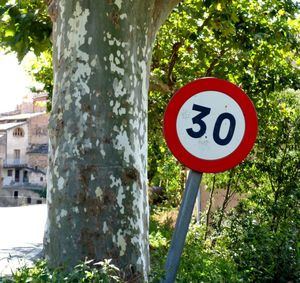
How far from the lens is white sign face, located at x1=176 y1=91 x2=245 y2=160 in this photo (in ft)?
11.1

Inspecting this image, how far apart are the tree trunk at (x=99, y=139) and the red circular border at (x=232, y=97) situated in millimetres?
647

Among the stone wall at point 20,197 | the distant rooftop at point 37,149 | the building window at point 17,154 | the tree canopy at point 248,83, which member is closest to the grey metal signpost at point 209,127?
the tree canopy at point 248,83

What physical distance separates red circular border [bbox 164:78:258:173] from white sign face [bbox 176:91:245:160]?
0.02m

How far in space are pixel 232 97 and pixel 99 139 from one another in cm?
103

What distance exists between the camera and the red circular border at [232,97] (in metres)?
3.39

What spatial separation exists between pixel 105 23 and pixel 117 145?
940 mm

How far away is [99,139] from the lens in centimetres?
392

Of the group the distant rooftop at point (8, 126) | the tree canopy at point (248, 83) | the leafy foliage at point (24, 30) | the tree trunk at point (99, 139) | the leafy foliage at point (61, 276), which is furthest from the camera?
the distant rooftop at point (8, 126)

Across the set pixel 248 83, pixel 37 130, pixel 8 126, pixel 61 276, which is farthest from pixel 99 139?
pixel 37 130

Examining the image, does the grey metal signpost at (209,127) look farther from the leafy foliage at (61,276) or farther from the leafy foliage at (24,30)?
the leafy foliage at (24,30)

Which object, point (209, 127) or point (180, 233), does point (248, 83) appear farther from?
point (180, 233)

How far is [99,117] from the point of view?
156 inches

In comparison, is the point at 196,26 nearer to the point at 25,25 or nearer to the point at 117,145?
the point at 25,25

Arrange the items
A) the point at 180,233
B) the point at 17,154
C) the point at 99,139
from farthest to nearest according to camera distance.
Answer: the point at 17,154, the point at 99,139, the point at 180,233
